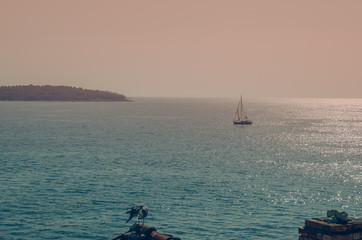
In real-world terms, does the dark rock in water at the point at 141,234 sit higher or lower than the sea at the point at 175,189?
higher

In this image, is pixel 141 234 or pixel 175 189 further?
pixel 175 189

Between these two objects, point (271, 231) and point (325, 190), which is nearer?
point (271, 231)

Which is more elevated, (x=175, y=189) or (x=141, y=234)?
(x=141, y=234)

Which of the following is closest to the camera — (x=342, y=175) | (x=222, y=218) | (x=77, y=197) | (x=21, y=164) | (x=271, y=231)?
(x=271, y=231)

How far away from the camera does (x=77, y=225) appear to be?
167ft

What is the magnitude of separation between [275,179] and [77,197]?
36704 millimetres

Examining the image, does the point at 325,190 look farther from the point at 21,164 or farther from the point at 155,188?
the point at 21,164

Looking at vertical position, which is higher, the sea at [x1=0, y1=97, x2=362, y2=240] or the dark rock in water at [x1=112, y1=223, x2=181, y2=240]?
the dark rock in water at [x1=112, y1=223, x2=181, y2=240]

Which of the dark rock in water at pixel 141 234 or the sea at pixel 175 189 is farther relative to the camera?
the sea at pixel 175 189

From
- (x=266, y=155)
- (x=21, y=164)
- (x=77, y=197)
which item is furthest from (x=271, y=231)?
(x=266, y=155)

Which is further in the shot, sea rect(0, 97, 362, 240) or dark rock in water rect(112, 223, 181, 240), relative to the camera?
sea rect(0, 97, 362, 240)

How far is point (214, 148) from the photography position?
5305 inches

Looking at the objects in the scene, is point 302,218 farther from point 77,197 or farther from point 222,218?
point 77,197

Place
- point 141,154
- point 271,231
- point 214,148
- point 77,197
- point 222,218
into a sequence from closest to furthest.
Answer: point 271,231 < point 222,218 < point 77,197 < point 141,154 < point 214,148
